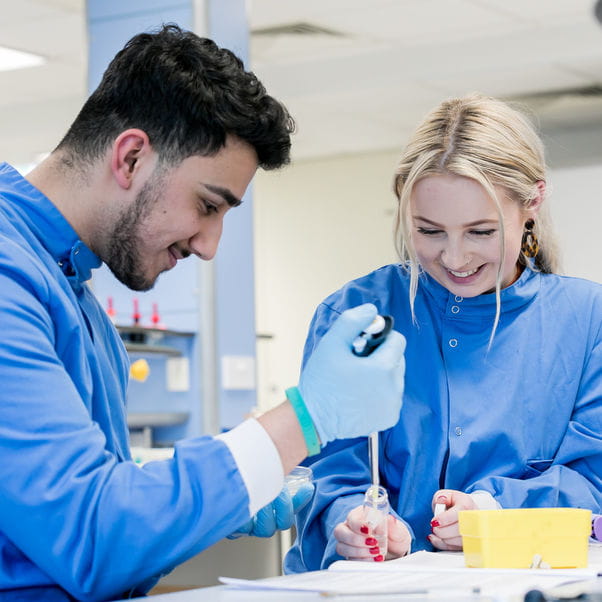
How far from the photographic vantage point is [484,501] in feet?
5.13

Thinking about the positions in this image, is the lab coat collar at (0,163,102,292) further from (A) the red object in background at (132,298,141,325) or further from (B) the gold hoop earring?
(A) the red object in background at (132,298,141,325)

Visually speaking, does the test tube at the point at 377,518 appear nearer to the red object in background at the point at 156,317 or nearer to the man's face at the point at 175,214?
the man's face at the point at 175,214

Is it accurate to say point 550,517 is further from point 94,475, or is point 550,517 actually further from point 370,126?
point 370,126

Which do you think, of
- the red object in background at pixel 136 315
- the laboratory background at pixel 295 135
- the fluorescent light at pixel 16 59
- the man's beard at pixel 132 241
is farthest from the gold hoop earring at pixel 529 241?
the fluorescent light at pixel 16 59

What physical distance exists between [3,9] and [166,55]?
13.0ft

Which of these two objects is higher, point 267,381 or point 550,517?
point 550,517

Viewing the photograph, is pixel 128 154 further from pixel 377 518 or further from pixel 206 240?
pixel 377 518

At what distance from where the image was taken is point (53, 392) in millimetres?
1160

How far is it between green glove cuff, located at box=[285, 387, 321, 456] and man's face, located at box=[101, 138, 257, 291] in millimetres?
292

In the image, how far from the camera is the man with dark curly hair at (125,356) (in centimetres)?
113

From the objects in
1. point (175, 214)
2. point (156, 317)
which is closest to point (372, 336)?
point (175, 214)

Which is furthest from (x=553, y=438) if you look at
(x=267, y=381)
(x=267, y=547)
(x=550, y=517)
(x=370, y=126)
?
(x=267, y=381)

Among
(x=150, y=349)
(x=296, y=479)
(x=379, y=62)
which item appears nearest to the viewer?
(x=296, y=479)

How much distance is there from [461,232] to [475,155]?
13cm
